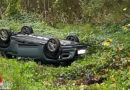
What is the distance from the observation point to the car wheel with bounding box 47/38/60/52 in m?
7.25

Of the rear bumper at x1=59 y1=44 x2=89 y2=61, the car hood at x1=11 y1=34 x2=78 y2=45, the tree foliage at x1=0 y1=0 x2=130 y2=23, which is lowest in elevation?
the tree foliage at x1=0 y1=0 x2=130 y2=23

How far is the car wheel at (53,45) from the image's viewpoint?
285 inches

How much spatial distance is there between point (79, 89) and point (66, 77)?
138 centimetres

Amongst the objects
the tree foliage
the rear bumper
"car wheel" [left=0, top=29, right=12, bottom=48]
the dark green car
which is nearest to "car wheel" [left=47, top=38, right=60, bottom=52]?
the dark green car

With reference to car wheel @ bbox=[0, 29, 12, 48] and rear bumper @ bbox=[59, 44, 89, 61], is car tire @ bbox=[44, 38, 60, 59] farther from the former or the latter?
car wheel @ bbox=[0, 29, 12, 48]

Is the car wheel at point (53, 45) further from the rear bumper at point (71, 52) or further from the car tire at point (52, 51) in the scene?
the rear bumper at point (71, 52)

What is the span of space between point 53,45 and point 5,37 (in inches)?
82.5

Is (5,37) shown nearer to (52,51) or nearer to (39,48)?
(39,48)

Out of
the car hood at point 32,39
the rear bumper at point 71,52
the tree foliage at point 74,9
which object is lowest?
the tree foliage at point 74,9

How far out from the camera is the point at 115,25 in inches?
623

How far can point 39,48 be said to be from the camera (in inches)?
299

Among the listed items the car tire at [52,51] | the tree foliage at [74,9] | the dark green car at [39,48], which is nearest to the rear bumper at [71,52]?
the dark green car at [39,48]

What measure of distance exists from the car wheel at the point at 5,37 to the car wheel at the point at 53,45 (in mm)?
1766

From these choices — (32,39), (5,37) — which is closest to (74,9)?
(5,37)
